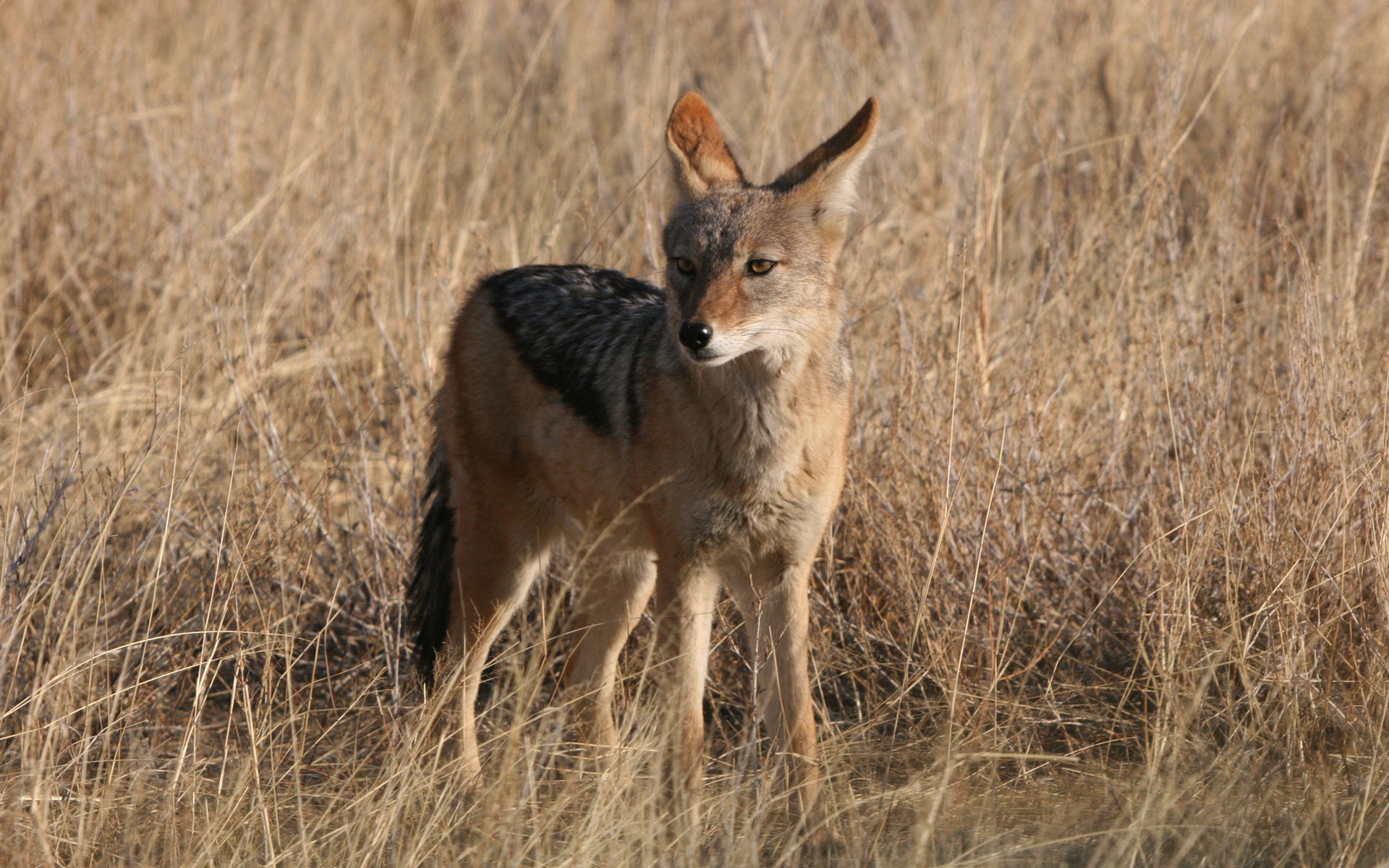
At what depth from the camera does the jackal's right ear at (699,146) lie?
3.72 metres

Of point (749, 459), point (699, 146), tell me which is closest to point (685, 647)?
point (749, 459)

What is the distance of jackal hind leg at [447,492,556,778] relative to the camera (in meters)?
3.95

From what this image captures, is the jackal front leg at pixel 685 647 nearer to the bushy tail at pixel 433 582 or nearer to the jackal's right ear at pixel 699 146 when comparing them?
the bushy tail at pixel 433 582

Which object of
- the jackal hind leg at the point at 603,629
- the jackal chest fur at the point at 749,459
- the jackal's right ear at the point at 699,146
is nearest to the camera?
the jackal chest fur at the point at 749,459

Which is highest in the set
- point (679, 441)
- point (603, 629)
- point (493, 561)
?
point (679, 441)

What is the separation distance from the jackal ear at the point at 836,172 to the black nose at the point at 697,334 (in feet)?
1.86

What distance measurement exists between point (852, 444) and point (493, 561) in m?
1.21

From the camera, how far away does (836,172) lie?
3.51 m

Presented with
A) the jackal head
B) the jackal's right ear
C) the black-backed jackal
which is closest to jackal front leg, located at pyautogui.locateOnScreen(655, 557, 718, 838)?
the black-backed jackal

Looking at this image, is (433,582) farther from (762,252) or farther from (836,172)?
(836,172)

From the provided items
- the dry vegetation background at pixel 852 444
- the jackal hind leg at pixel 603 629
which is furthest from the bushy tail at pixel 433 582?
the jackal hind leg at pixel 603 629

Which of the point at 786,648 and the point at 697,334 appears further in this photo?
the point at 786,648

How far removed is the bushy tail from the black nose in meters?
1.28

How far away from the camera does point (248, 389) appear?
5.02 metres
